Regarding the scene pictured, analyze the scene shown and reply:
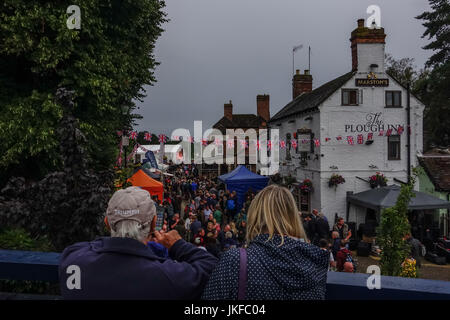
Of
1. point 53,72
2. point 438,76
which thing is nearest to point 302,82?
point 438,76

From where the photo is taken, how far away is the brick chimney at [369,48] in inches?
775

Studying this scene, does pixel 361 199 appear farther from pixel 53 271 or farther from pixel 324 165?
pixel 53 271

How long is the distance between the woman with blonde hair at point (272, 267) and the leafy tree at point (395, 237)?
589 centimetres

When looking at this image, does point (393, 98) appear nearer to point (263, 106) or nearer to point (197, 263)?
point (197, 263)

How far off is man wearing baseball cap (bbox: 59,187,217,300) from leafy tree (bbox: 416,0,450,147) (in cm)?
3051

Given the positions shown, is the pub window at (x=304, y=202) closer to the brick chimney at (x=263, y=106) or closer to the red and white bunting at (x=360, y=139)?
the red and white bunting at (x=360, y=139)

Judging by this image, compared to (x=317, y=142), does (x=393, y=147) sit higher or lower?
lower

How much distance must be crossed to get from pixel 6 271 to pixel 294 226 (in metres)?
1.61

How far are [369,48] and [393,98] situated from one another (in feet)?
9.98

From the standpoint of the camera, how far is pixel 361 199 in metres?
17.3

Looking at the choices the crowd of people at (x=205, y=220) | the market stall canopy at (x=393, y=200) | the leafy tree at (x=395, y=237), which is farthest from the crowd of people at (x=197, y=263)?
the market stall canopy at (x=393, y=200)

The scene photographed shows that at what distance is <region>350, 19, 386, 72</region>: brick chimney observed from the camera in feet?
64.6

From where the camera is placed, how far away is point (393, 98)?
20.1m
